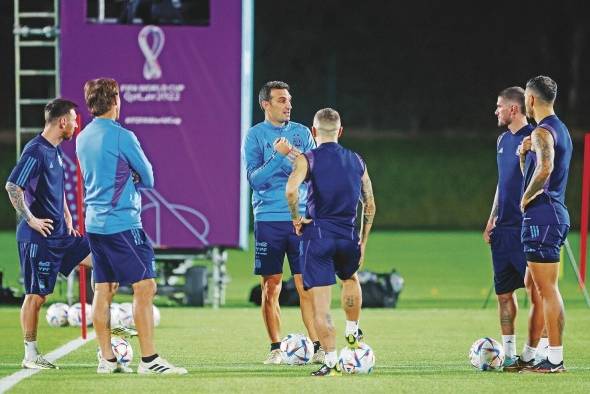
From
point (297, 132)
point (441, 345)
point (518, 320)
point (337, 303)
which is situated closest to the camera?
point (297, 132)


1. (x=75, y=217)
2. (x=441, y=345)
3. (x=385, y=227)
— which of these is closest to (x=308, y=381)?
(x=441, y=345)

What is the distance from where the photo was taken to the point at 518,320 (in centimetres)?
1396

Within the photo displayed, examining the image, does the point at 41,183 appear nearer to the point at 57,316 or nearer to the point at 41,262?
the point at 41,262

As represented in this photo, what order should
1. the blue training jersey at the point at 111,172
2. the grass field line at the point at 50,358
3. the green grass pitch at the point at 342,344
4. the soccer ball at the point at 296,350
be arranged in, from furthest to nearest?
the soccer ball at the point at 296,350
the blue training jersey at the point at 111,172
the grass field line at the point at 50,358
the green grass pitch at the point at 342,344

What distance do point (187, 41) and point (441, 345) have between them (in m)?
5.51

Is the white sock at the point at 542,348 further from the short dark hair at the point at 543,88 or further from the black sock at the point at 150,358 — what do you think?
the black sock at the point at 150,358

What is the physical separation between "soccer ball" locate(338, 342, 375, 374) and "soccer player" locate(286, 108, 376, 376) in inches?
2.4

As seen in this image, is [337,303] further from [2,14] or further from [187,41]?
[2,14]

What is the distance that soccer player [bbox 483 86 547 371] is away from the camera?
33.0ft

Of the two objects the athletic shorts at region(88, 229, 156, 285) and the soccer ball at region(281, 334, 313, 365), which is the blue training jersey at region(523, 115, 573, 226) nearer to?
the soccer ball at region(281, 334, 313, 365)

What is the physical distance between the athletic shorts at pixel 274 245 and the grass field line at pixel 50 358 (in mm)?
1731

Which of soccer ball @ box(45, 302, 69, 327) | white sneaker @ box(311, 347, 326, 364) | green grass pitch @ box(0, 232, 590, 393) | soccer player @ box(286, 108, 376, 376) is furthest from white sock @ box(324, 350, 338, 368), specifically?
soccer ball @ box(45, 302, 69, 327)

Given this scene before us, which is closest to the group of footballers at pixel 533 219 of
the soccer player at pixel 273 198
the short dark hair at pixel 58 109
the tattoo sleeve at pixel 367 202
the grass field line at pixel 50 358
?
the tattoo sleeve at pixel 367 202

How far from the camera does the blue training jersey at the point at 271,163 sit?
10.7 meters
